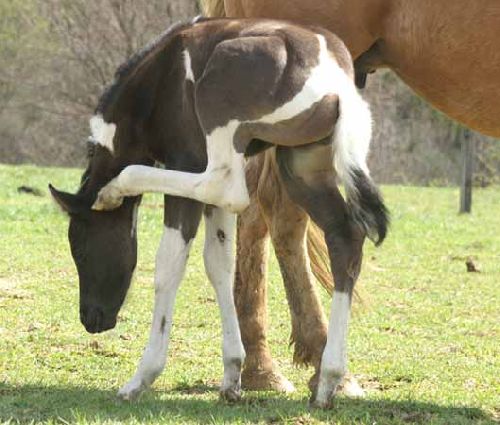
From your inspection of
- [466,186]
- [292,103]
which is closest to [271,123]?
[292,103]

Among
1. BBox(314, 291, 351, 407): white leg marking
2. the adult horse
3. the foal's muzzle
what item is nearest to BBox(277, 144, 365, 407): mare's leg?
BBox(314, 291, 351, 407): white leg marking

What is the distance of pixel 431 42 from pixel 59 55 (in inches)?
866

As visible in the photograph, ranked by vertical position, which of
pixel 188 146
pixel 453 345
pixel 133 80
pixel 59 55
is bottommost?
pixel 453 345

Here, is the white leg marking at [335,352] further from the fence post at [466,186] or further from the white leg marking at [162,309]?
the fence post at [466,186]

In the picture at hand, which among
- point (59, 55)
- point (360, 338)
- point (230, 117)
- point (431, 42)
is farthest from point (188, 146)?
point (59, 55)

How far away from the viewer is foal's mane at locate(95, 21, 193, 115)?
184 inches

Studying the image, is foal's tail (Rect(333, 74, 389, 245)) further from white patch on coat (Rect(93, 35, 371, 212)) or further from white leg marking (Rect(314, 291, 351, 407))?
white leg marking (Rect(314, 291, 351, 407))

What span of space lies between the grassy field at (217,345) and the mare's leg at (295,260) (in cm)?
28

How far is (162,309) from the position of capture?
14.6 feet

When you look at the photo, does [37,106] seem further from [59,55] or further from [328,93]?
[328,93]

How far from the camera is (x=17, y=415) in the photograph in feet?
13.9

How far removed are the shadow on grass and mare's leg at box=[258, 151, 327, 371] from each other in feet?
1.36

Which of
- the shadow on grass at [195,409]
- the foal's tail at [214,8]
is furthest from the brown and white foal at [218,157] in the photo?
the foal's tail at [214,8]

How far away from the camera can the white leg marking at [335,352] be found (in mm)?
4270
